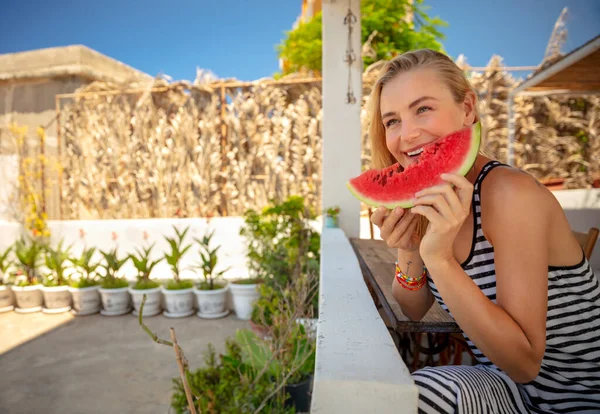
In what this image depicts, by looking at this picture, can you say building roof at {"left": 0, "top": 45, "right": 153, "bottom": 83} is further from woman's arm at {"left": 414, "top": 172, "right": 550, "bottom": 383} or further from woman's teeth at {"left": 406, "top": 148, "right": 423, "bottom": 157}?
woman's arm at {"left": 414, "top": 172, "right": 550, "bottom": 383}

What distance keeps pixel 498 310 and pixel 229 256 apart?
6.02 meters

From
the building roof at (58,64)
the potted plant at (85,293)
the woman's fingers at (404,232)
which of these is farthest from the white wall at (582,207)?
the building roof at (58,64)

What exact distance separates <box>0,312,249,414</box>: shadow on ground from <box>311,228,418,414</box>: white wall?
2.67 meters

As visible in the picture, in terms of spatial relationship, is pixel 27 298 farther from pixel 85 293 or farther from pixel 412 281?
pixel 412 281

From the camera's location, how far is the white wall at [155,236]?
6.77 m

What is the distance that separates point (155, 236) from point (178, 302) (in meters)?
1.99

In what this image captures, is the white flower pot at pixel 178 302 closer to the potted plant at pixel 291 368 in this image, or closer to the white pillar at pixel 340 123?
the white pillar at pixel 340 123

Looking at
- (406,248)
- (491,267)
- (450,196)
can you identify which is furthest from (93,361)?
(450,196)

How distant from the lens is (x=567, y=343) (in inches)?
45.3

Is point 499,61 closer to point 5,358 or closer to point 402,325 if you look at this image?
point 402,325

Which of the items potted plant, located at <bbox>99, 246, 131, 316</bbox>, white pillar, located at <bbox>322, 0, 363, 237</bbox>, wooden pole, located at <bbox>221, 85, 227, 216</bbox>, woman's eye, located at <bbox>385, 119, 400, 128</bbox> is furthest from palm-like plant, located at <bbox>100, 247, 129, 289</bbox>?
woman's eye, located at <bbox>385, 119, 400, 128</bbox>

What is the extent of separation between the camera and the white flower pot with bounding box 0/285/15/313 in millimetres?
5945

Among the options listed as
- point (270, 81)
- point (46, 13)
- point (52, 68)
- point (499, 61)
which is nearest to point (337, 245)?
point (270, 81)

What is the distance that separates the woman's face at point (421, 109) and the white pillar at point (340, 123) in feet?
9.84
